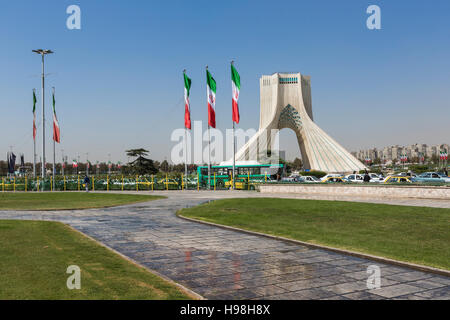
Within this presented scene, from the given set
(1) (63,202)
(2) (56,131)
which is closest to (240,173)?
(2) (56,131)

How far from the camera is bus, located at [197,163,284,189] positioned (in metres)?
38.4

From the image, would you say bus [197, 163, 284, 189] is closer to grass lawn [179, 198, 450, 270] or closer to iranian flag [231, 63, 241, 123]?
iranian flag [231, 63, 241, 123]

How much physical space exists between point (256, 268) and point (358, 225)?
5.85 m

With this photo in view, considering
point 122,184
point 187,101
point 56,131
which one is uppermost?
point 187,101

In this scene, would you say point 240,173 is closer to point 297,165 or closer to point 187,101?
point 187,101

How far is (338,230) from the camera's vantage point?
35.5 feet

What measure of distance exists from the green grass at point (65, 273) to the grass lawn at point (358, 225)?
462 cm

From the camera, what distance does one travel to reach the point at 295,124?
88375 mm

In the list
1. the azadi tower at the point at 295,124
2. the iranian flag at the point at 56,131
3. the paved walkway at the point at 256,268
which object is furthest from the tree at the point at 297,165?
the paved walkway at the point at 256,268

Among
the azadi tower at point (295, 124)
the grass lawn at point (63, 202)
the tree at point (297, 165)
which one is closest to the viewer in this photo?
the grass lawn at point (63, 202)

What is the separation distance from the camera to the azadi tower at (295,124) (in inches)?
3078

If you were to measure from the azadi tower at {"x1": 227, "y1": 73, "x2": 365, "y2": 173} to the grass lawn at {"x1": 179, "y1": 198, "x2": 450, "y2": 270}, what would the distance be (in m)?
62.6

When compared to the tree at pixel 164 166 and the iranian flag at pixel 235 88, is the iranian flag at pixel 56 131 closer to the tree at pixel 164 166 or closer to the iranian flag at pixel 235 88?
the iranian flag at pixel 235 88
